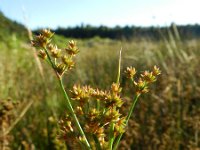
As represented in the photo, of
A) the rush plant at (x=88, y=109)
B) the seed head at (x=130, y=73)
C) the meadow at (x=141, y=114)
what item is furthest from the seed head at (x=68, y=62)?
the meadow at (x=141, y=114)

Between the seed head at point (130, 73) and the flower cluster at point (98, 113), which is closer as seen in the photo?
the flower cluster at point (98, 113)

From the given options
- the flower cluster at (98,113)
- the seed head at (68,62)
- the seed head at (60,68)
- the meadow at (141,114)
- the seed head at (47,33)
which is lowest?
the meadow at (141,114)

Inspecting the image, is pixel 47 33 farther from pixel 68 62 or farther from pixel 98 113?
pixel 98 113

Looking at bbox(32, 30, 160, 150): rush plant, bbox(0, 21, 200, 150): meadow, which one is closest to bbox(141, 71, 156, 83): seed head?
bbox(32, 30, 160, 150): rush plant

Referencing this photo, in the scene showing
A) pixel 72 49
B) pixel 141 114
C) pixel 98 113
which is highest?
pixel 72 49

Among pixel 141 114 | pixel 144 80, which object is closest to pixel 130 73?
pixel 144 80

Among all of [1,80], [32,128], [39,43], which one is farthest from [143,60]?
[39,43]

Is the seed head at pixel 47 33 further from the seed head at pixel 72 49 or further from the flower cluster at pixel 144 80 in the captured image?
the flower cluster at pixel 144 80

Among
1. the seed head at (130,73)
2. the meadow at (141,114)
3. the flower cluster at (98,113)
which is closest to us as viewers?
the flower cluster at (98,113)
